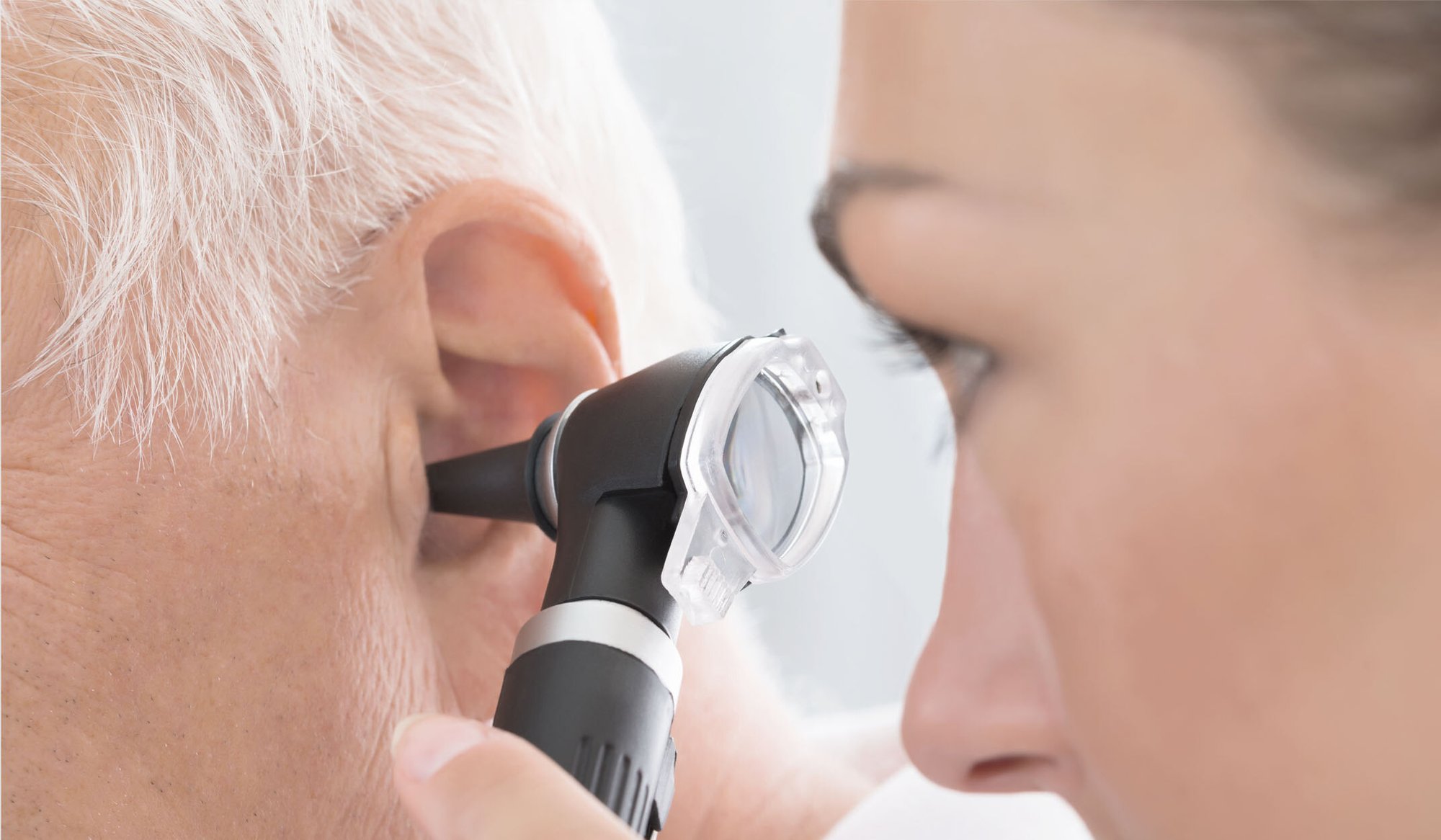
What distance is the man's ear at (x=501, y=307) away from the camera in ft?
2.48

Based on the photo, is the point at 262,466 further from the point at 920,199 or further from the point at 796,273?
the point at 796,273

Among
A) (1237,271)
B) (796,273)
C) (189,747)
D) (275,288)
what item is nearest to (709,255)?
(796,273)

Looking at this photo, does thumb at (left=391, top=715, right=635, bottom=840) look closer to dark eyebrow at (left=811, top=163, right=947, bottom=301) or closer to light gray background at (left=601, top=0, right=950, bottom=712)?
dark eyebrow at (left=811, top=163, right=947, bottom=301)

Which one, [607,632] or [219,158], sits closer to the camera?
[607,632]

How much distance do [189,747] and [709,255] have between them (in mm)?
1464

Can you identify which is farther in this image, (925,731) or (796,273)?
(796,273)

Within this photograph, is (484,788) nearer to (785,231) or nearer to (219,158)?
(219,158)

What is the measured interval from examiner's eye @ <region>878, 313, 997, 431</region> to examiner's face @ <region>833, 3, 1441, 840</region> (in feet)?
0.05

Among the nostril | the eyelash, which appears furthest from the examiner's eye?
the nostril

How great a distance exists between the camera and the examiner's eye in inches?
20.8

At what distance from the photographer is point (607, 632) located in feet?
1.98

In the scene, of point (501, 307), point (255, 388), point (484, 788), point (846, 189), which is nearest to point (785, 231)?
point (501, 307)

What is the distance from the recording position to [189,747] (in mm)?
640

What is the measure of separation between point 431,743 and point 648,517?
17cm
